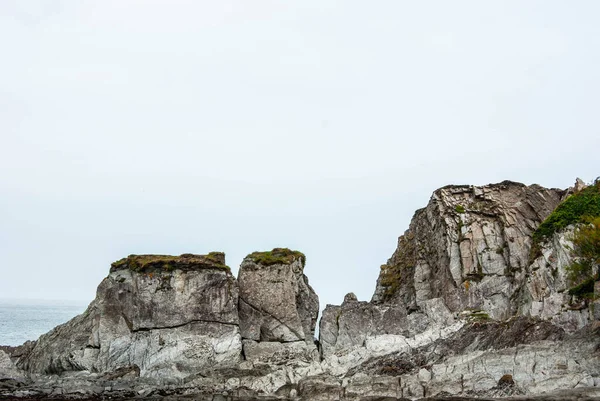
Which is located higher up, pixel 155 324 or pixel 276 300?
pixel 276 300

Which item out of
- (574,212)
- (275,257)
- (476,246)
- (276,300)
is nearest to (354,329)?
(276,300)

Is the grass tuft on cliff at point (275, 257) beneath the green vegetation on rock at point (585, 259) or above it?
above

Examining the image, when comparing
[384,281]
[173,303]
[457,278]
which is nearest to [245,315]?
[173,303]

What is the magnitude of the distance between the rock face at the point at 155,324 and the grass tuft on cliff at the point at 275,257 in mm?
2395

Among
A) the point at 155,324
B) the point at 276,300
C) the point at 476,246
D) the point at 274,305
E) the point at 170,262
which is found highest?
the point at 476,246

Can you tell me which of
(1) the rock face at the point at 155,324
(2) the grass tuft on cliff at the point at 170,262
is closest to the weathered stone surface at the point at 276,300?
(1) the rock face at the point at 155,324

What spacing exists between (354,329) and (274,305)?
582 centimetres

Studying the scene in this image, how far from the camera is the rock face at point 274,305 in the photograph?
43.6m

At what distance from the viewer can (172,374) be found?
40.4 meters

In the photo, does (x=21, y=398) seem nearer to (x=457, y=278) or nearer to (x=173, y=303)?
(x=173, y=303)

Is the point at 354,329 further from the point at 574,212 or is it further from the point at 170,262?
the point at 574,212

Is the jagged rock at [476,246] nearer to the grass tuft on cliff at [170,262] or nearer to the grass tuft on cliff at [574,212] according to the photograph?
the grass tuft on cliff at [574,212]

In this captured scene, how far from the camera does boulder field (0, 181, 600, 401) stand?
1320 inches

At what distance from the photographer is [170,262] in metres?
44.1
